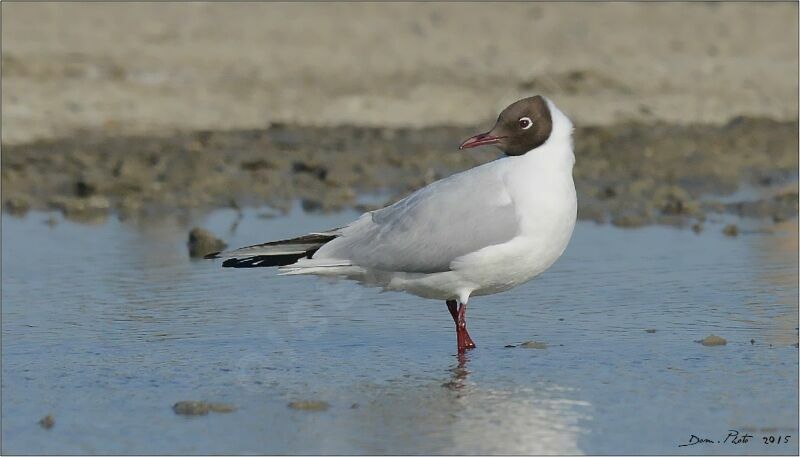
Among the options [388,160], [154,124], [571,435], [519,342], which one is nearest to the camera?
[571,435]

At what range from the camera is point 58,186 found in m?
12.3

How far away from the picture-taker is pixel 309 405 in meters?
6.05

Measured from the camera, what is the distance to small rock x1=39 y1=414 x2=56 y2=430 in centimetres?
579

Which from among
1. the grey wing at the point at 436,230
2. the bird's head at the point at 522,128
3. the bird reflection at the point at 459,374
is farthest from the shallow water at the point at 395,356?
the bird's head at the point at 522,128

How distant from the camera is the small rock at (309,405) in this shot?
604cm

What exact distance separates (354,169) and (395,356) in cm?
615

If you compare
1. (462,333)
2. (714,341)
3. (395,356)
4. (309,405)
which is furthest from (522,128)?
(309,405)

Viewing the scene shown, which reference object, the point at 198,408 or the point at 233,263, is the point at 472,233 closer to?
the point at 233,263

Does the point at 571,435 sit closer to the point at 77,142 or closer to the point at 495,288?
the point at 495,288

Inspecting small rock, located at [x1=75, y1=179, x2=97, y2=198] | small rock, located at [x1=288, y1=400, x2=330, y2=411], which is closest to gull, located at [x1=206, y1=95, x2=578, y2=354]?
small rock, located at [x1=288, y1=400, x2=330, y2=411]

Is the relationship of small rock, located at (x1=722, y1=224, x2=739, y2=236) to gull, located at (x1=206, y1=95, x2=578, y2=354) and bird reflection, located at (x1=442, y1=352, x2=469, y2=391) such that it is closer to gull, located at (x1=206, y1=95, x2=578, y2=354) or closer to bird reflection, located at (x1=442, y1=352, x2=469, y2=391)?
gull, located at (x1=206, y1=95, x2=578, y2=354)

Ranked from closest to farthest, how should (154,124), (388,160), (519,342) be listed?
1. (519,342)
2. (388,160)
3. (154,124)

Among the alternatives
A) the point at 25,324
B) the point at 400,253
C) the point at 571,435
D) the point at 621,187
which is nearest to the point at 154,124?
the point at 621,187

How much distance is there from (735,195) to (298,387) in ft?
21.9
